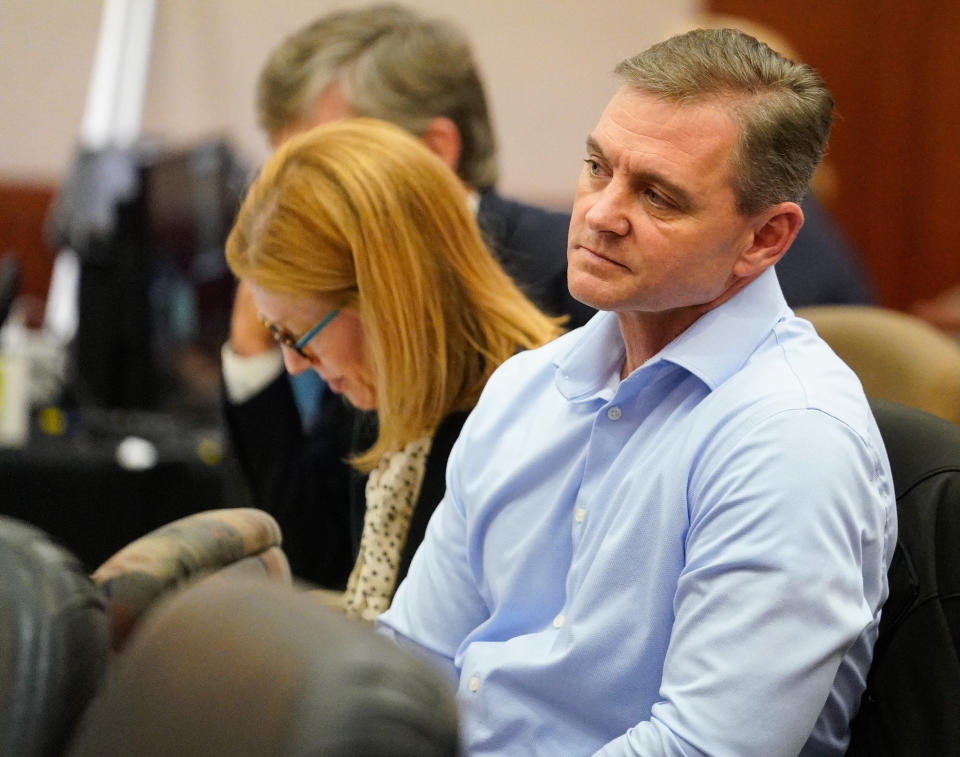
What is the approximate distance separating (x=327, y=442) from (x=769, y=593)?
0.99 meters

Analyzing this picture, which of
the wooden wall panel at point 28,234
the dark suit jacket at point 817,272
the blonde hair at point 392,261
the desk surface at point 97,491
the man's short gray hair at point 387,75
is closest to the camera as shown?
the blonde hair at point 392,261

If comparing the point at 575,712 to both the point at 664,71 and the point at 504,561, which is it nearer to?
the point at 504,561

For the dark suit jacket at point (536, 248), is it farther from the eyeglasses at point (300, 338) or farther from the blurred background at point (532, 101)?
the blurred background at point (532, 101)

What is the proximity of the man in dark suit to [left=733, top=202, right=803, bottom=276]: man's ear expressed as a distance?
2.10 ft

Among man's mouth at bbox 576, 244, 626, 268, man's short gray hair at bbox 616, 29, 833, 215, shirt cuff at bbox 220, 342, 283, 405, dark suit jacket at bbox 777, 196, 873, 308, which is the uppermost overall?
man's short gray hair at bbox 616, 29, 833, 215

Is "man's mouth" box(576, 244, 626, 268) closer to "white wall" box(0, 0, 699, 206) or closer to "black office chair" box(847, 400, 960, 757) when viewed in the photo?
"black office chair" box(847, 400, 960, 757)

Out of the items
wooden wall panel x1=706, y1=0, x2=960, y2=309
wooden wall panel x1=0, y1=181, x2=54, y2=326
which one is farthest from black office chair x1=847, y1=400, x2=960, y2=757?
wooden wall panel x1=706, y1=0, x2=960, y2=309

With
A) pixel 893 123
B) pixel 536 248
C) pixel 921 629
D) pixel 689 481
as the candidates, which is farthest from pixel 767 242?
pixel 893 123

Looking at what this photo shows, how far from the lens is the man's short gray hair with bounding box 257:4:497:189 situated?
6.95ft

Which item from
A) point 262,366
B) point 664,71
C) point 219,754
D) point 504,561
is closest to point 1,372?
point 262,366

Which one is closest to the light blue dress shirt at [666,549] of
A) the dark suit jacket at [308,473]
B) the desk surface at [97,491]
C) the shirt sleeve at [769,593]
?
the shirt sleeve at [769,593]

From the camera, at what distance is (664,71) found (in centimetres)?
113

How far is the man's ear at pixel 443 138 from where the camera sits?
2.15m

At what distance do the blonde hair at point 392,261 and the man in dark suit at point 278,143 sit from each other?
0.18 m
